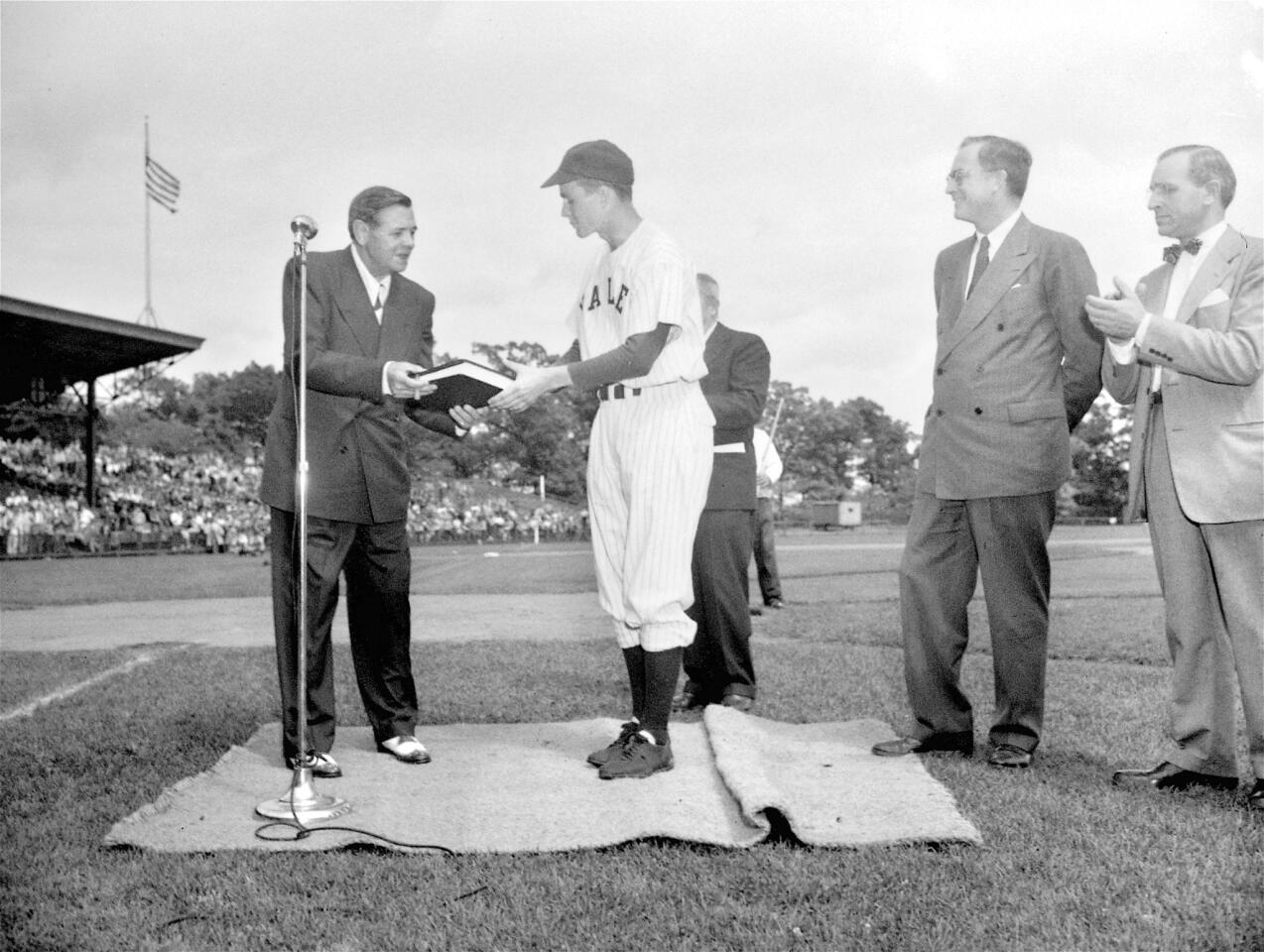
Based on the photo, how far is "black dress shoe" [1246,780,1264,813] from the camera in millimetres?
3594

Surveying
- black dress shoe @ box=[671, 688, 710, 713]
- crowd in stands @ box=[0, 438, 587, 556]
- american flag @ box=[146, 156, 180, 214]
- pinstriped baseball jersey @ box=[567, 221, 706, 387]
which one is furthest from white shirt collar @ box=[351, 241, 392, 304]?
crowd in stands @ box=[0, 438, 587, 556]

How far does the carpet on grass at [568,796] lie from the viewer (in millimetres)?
3307

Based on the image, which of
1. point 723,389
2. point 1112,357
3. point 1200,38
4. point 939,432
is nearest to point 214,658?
point 723,389

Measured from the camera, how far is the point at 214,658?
709cm

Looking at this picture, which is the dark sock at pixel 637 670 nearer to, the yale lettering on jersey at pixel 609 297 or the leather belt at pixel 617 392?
the leather belt at pixel 617 392

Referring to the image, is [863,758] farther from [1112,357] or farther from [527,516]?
[527,516]

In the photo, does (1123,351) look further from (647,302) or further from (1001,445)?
(647,302)

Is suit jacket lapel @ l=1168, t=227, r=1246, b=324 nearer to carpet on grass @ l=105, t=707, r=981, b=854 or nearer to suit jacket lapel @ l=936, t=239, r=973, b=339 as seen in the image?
suit jacket lapel @ l=936, t=239, r=973, b=339

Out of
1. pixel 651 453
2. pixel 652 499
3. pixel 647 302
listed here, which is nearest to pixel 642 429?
pixel 651 453

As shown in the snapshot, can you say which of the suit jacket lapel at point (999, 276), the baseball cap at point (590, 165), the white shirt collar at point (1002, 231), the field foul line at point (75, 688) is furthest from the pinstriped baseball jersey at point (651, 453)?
the field foul line at point (75, 688)

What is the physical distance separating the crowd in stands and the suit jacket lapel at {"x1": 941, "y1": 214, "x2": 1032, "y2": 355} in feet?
77.5

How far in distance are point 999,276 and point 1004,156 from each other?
1.52ft

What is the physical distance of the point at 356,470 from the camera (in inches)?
176

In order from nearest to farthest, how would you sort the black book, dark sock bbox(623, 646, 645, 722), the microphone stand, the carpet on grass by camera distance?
1. the carpet on grass
2. the microphone stand
3. the black book
4. dark sock bbox(623, 646, 645, 722)
